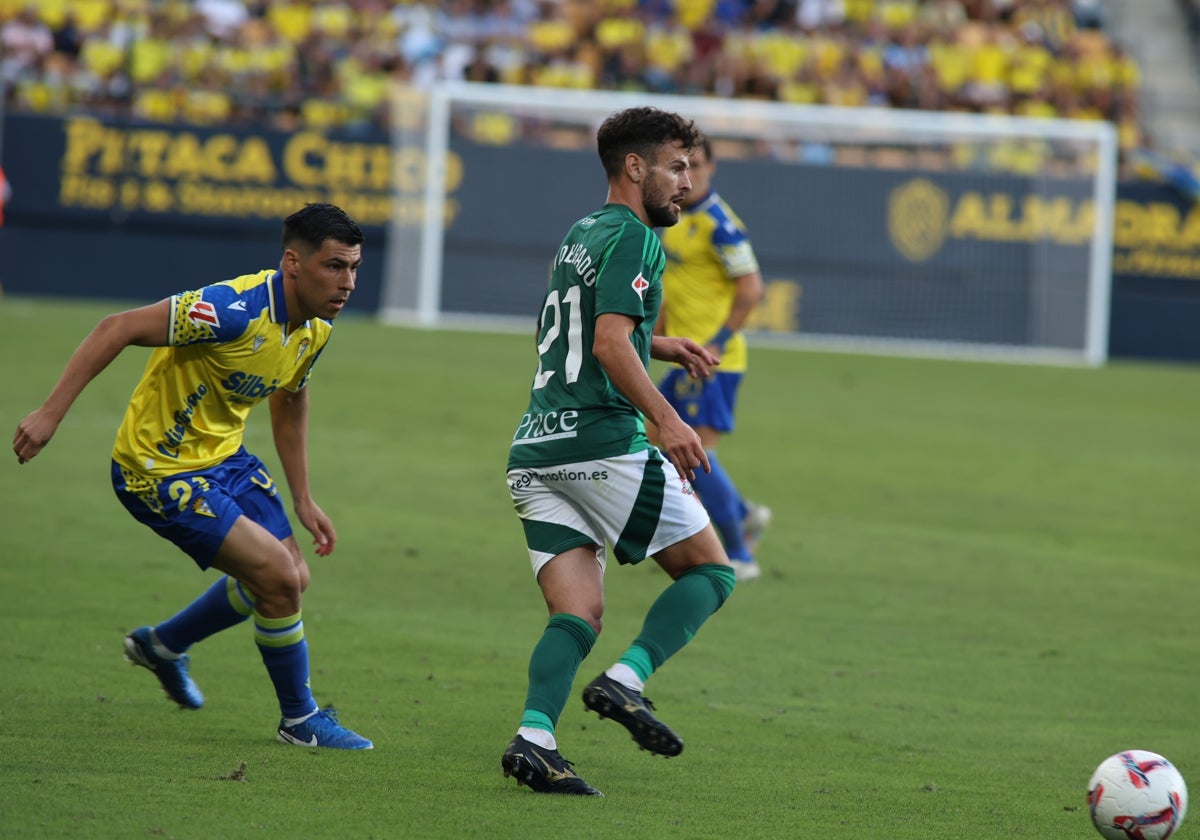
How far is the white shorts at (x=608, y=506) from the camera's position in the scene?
4.75 meters

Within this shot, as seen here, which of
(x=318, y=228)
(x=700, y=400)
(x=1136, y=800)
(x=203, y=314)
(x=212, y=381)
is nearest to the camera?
(x=1136, y=800)

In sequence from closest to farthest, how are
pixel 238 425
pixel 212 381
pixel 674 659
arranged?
pixel 212 381 < pixel 238 425 < pixel 674 659

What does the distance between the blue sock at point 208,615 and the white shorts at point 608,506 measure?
48.6 inches

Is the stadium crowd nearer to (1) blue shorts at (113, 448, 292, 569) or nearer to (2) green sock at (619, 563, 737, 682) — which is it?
(1) blue shorts at (113, 448, 292, 569)

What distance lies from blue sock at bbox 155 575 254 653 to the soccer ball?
283 cm

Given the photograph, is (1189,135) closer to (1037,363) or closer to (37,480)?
(1037,363)

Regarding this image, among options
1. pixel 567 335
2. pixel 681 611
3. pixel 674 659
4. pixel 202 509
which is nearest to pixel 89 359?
pixel 202 509

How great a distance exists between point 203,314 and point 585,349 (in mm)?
1207

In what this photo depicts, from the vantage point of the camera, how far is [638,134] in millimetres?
4770

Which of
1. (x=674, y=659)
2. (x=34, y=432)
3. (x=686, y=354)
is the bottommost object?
(x=674, y=659)

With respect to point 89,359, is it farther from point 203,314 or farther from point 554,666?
point 554,666

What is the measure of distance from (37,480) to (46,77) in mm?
14649

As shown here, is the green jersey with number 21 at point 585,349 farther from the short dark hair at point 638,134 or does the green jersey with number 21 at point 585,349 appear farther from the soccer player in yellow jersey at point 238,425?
the soccer player in yellow jersey at point 238,425

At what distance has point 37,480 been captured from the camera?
35.1 feet
